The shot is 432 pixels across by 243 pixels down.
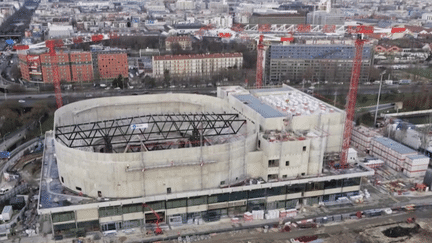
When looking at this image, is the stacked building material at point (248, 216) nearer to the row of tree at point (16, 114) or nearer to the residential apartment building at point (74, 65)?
the row of tree at point (16, 114)

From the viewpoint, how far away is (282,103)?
30.2m

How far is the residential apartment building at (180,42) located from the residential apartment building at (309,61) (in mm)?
24248

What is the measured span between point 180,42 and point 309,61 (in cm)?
3020

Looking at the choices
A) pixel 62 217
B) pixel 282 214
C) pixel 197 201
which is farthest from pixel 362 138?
pixel 62 217

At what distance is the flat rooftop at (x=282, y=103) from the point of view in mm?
28188

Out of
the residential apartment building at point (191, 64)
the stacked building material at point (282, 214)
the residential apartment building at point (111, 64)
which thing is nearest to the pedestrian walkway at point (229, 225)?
the stacked building material at point (282, 214)

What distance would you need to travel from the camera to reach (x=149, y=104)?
33438 mm

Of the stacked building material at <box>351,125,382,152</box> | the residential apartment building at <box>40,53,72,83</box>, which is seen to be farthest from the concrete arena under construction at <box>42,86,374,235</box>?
the residential apartment building at <box>40,53,72,83</box>

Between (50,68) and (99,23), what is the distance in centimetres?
5999

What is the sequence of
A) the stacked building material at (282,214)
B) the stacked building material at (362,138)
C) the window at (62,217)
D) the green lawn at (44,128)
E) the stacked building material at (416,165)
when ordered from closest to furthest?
the window at (62,217), the stacked building material at (282,214), the stacked building material at (416,165), the stacked building material at (362,138), the green lawn at (44,128)

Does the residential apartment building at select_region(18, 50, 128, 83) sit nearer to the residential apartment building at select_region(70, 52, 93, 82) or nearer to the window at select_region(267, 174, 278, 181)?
the residential apartment building at select_region(70, 52, 93, 82)

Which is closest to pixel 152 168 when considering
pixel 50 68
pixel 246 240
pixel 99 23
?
pixel 246 240

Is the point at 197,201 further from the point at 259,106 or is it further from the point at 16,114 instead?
the point at 16,114

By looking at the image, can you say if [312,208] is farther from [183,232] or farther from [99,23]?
[99,23]
